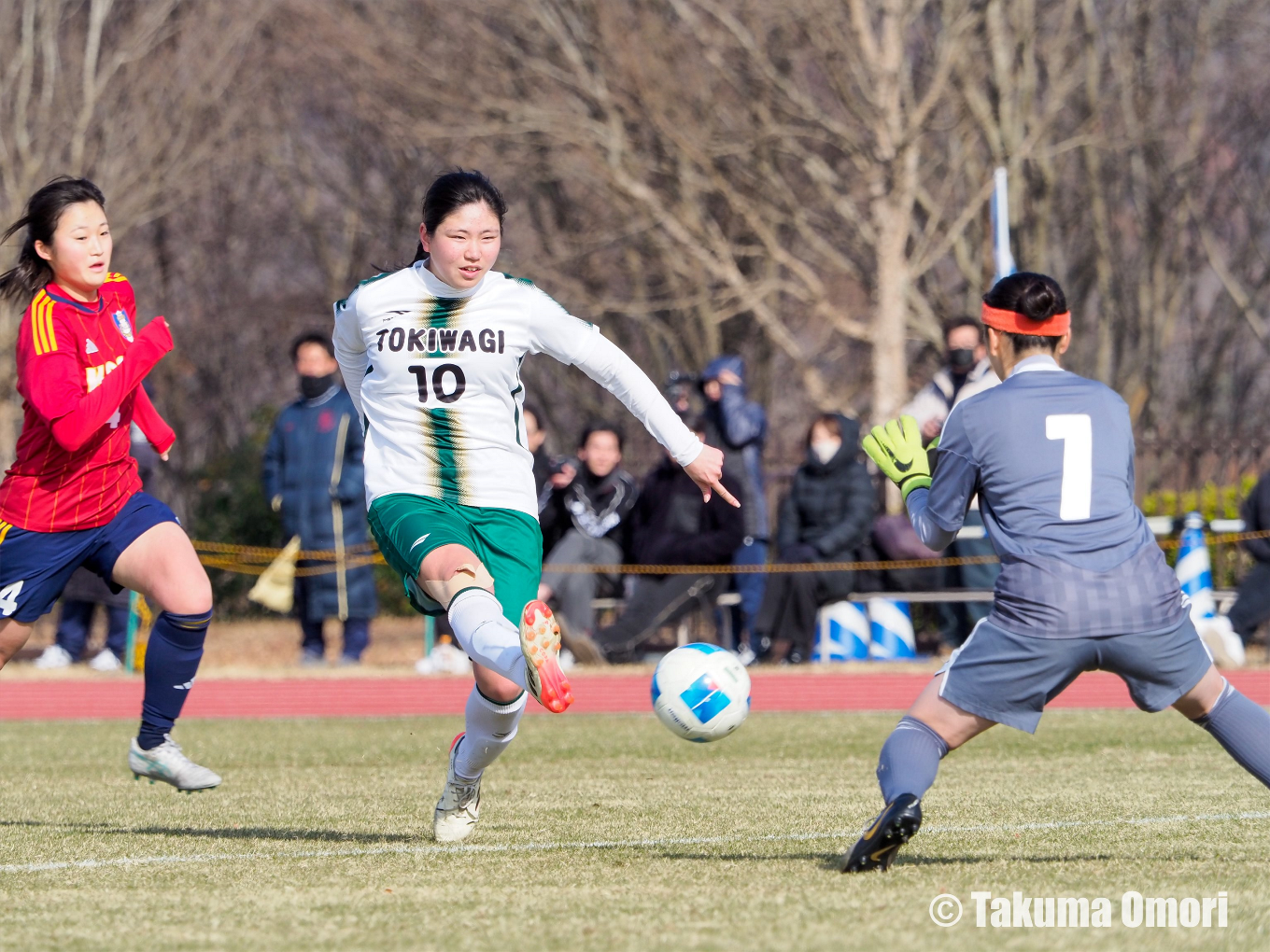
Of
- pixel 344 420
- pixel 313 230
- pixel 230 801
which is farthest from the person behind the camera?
pixel 313 230

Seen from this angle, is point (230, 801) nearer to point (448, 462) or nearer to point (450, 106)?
point (448, 462)

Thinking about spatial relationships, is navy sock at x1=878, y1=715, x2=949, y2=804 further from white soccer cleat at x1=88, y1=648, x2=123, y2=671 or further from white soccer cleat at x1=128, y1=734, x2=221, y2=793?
white soccer cleat at x1=88, y1=648, x2=123, y2=671

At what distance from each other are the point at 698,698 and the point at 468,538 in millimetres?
1035

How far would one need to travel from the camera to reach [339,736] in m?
10.4

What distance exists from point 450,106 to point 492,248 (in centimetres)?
1600

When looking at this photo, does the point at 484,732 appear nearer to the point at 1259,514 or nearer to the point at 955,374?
the point at 955,374

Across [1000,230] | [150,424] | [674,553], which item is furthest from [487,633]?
[1000,230]

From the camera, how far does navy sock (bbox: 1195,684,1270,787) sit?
5.25m

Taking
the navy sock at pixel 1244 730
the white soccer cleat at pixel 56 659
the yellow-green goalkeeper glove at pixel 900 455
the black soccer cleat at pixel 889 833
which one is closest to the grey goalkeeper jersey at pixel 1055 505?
the yellow-green goalkeeper glove at pixel 900 455

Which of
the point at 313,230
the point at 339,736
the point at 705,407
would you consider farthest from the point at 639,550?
the point at 313,230

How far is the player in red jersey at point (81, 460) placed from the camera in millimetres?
6512

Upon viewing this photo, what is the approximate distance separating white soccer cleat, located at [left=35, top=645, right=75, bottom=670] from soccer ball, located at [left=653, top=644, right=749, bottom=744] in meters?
11.4

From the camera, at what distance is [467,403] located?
6012 millimetres

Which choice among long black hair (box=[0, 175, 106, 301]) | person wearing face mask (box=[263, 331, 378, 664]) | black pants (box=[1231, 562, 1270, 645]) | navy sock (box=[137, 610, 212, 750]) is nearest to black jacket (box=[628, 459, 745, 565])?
person wearing face mask (box=[263, 331, 378, 664])
